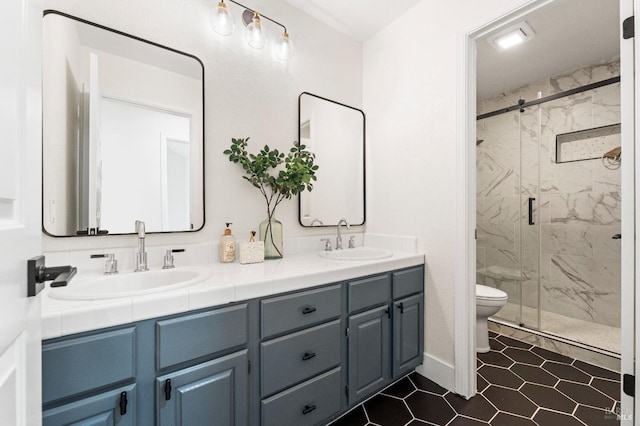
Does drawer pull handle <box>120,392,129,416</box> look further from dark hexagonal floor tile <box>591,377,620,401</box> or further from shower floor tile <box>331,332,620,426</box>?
dark hexagonal floor tile <box>591,377,620,401</box>

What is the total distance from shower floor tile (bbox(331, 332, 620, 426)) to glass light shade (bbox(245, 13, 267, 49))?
2187mm

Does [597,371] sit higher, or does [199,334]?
[199,334]

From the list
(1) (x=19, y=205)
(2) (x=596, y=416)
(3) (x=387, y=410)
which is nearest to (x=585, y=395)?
(2) (x=596, y=416)

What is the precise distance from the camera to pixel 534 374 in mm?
1984

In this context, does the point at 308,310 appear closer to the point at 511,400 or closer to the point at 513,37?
the point at 511,400

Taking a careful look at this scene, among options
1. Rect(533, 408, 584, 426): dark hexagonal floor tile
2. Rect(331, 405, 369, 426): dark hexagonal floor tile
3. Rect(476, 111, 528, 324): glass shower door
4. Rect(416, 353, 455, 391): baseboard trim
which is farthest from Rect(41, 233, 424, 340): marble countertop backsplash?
Rect(476, 111, 528, 324): glass shower door

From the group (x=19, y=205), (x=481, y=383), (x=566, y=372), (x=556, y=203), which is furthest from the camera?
(x=556, y=203)

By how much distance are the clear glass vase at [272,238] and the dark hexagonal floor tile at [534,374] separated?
5.87ft

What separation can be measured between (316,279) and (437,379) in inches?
46.7

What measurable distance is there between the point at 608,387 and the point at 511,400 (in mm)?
661

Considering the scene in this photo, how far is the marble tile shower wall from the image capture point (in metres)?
2.75

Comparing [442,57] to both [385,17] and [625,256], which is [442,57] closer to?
[385,17]

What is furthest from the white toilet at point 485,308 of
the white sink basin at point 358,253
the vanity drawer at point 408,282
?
the white sink basin at point 358,253

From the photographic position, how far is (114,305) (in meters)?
0.91
